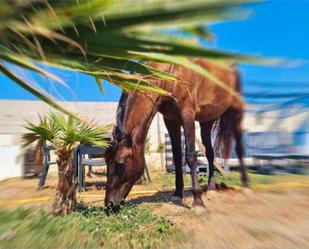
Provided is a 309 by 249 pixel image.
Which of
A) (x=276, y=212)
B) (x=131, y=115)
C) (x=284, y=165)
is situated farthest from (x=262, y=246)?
(x=284, y=165)

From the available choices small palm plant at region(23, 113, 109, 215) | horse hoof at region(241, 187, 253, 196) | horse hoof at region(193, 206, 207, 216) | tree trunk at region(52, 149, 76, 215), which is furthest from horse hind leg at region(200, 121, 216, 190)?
tree trunk at region(52, 149, 76, 215)

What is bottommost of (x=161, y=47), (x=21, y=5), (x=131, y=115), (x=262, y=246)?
(x=262, y=246)

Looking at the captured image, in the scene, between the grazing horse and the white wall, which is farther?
the white wall

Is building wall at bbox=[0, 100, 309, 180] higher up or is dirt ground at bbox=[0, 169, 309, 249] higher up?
building wall at bbox=[0, 100, 309, 180]

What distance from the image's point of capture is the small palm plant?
4242 mm

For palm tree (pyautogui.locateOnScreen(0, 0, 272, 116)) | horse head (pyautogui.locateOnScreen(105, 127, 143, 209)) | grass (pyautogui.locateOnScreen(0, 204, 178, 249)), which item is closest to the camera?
palm tree (pyautogui.locateOnScreen(0, 0, 272, 116))

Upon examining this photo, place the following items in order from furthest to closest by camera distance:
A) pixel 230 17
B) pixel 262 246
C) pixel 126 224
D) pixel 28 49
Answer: pixel 126 224, pixel 262 246, pixel 28 49, pixel 230 17

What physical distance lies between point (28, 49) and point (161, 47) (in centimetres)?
41

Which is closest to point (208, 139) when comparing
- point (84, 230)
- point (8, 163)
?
point (84, 230)

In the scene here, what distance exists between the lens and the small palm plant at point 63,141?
167 inches

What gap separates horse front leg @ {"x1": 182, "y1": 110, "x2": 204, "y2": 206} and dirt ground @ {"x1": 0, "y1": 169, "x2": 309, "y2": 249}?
180 millimetres

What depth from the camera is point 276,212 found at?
4.90m

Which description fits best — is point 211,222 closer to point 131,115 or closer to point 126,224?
point 126,224

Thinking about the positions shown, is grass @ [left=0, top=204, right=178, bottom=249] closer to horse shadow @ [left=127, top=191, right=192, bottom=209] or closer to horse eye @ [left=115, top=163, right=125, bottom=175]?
horse eye @ [left=115, top=163, right=125, bottom=175]
